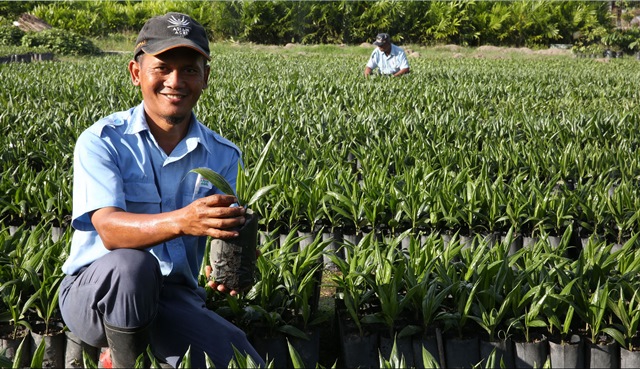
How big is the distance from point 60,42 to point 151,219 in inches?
874

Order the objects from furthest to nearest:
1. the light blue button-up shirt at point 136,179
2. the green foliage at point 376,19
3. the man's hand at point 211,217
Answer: the green foliage at point 376,19 < the light blue button-up shirt at point 136,179 < the man's hand at point 211,217

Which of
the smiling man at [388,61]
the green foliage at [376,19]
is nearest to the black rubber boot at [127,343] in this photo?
the smiling man at [388,61]

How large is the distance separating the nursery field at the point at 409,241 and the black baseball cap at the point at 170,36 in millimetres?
427

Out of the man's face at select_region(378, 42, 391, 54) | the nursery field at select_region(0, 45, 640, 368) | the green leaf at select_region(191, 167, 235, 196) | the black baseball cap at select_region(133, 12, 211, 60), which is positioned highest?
the black baseball cap at select_region(133, 12, 211, 60)

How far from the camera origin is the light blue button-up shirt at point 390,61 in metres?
12.9

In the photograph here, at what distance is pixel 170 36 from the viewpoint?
7.77 feet

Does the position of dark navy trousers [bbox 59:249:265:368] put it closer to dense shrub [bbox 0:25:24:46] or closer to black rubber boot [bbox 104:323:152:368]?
black rubber boot [bbox 104:323:152:368]

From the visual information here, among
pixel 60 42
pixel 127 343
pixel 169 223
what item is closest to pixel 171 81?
pixel 169 223

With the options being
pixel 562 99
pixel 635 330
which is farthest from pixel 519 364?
pixel 562 99

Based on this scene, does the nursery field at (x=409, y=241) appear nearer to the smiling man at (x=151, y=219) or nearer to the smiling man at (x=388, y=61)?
the smiling man at (x=151, y=219)

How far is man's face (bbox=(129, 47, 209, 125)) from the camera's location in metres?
2.43

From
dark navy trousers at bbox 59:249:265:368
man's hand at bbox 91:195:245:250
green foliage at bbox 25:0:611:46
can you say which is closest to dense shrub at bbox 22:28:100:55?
green foliage at bbox 25:0:611:46

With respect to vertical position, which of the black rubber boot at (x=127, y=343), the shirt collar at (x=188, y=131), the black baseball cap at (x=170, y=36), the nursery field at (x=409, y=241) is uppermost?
the black baseball cap at (x=170, y=36)

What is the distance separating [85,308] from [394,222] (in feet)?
7.32
